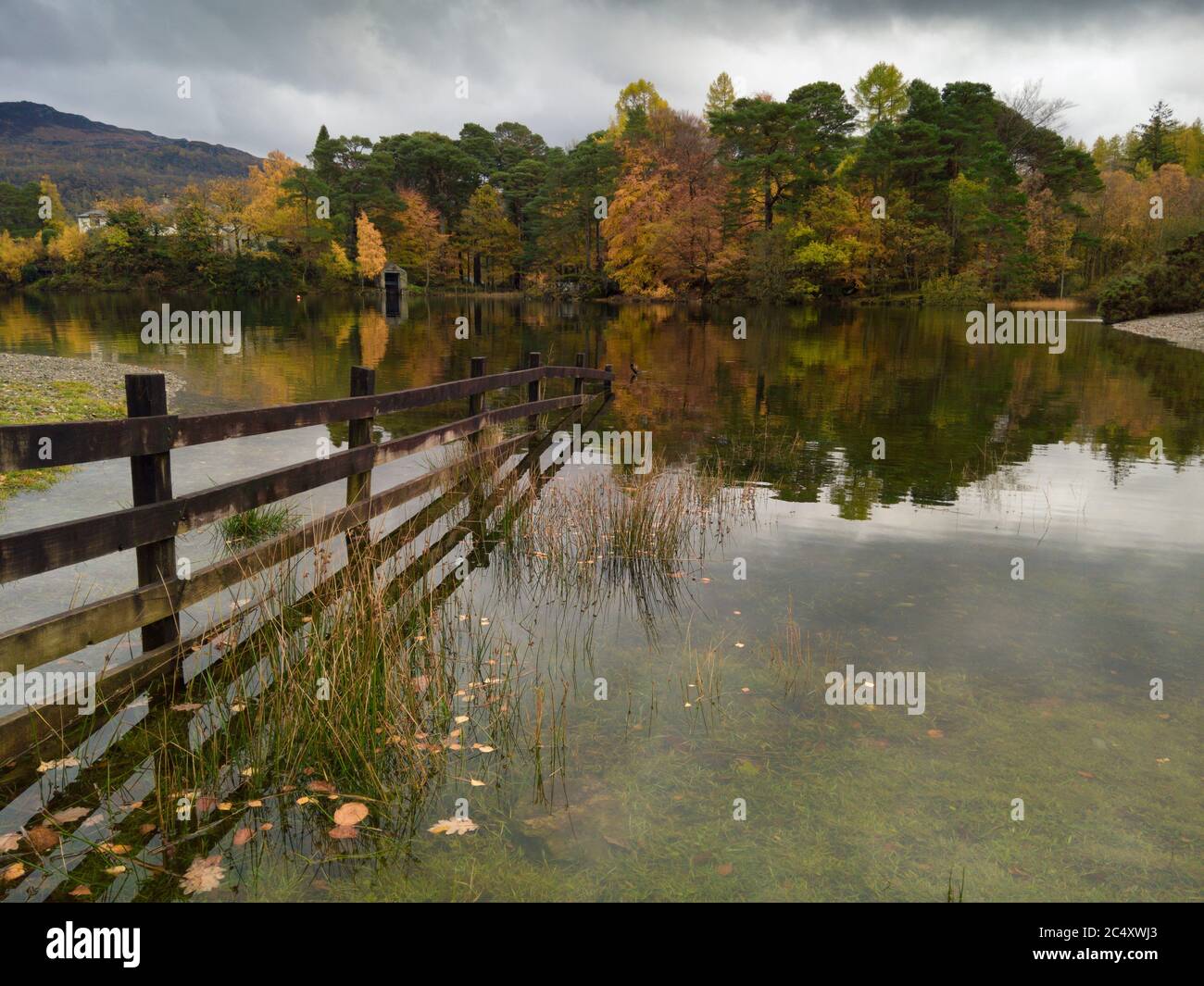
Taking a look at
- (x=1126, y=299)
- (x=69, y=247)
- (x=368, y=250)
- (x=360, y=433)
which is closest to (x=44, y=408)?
(x=360, y=433)

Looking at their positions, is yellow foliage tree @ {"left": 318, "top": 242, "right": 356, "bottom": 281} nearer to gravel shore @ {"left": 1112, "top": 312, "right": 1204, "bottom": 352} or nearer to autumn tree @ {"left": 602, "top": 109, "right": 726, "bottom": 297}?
autumn tree @ {"left": 602, "top": 109, "right": 726, "bottom": 297}

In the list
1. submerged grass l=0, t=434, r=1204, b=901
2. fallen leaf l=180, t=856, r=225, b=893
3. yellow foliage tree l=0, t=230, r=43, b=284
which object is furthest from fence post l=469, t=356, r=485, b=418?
yellow foliage tree l=0, t=230, r=43, b=284

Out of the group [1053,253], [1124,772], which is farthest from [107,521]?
[1053,253]

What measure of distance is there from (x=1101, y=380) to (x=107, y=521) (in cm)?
2704

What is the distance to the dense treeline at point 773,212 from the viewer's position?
6600 cm

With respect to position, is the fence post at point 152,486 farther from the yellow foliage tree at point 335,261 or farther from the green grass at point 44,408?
the yellow foliage tree at point 335,261

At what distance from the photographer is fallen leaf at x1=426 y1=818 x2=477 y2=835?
4.20 m

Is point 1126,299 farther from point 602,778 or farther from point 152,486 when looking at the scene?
point 152,486

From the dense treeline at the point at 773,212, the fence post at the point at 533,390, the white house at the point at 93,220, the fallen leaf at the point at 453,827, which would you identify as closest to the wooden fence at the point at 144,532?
the fallen leaf at the point at 453,827

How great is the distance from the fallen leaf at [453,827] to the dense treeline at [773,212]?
5246 centimetres

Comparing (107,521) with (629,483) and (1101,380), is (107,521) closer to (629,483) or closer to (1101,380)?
(629,483)

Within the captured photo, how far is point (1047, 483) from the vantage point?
1277 cm

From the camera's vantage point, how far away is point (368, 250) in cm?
8712

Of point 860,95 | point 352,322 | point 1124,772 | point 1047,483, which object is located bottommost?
point 1124,772
